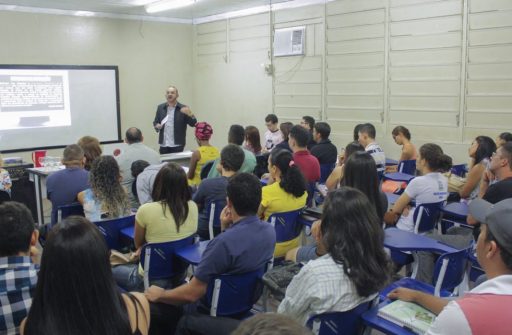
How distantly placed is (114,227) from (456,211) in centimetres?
247

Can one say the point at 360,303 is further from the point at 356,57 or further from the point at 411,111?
the point at 356,57

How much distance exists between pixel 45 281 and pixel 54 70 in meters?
7.07

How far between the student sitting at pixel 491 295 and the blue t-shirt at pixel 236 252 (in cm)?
101

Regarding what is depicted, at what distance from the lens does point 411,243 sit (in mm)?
2566

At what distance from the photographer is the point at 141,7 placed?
791 centimetres

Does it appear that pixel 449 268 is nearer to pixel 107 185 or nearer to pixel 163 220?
pixel 163 220

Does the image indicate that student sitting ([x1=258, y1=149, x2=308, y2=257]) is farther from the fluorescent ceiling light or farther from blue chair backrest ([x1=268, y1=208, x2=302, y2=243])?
the fluorescent ceiling light

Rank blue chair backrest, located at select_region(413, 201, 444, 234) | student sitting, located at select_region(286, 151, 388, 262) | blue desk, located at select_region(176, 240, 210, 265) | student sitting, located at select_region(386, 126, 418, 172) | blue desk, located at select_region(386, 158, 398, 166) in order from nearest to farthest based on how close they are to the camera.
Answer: blue desk, located at select_region(176, 240, 210, 265) < student sitting, located at select_region(286, 151, 388, 262) < blue chair backrest, located at select_region(413, 201, 444, 234) < student sitting, located at select_region(386, 126, 418, 172) < blue desk, located at select_region(386, 158, 398, 166)

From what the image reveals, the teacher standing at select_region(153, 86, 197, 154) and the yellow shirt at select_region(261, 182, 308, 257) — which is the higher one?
the teacher standing at select_region(153, 86, 197, 154)

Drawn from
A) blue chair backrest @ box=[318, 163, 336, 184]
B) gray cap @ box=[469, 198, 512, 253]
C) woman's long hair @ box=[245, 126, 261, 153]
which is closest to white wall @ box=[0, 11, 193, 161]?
woman's long hair @ box=[245, 126, 261, 153]

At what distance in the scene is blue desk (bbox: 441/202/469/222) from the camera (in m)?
3.43

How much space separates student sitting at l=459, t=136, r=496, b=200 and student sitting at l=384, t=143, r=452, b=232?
2.53ft

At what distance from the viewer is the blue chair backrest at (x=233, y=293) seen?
2135 mm

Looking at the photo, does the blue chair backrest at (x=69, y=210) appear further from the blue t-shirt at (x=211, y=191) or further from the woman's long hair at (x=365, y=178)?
the woman's long hair at (x=365, y=178)
